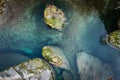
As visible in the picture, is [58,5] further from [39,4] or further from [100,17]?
[100,17]

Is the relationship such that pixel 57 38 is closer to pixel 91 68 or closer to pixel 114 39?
pixel 91 68

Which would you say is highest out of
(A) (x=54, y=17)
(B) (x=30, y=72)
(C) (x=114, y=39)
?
(A) (x=54, y=17)

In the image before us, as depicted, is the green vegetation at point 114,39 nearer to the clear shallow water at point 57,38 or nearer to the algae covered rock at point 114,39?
the algae covered rock at point 114,39

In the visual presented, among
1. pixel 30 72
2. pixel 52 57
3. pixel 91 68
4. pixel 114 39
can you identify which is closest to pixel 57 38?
pixel 52 57

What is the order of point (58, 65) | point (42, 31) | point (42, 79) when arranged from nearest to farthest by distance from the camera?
point (42, 79) → point (58, 65) → point (42, 31)

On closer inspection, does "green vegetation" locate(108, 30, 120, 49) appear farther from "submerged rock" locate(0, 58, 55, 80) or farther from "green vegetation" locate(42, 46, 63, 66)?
"submerged rock" locate(0, 58, 55, 80)

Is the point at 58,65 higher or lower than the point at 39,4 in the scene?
lower

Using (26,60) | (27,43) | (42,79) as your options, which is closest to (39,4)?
(27,43)
